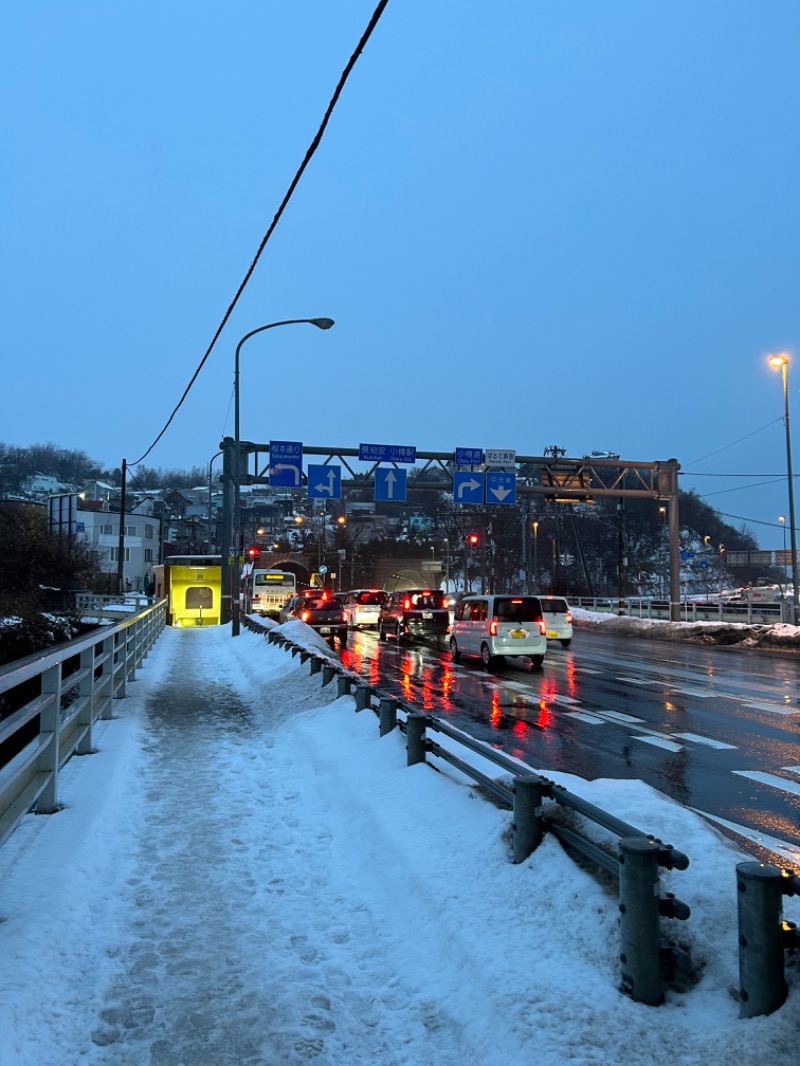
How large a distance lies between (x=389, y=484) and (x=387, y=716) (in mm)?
26600

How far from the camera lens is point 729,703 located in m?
14.7

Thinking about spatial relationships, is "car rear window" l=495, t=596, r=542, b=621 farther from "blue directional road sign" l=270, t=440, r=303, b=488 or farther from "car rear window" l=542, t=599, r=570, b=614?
"blue directional road sign" l=270, t=440, r=303, b=488

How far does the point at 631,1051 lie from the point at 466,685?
47.8 ft

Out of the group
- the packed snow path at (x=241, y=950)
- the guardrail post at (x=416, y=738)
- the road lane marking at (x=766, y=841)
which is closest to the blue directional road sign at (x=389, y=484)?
the packed snow path at (x=241, y=950)

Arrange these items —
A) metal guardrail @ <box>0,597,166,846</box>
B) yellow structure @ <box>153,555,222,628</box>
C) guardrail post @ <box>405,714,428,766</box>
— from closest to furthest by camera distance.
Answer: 1. metal guardrail @ <box>0,597,166,846</box>
2. guardrail post @ <box>405,714,428,766</box>
3. yellow structure @ <box>153,555,222,628</box>

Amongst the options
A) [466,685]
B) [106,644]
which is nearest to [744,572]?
[466,685]

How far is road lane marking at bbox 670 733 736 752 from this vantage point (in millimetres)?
10706

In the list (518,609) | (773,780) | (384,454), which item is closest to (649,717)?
(773,780)

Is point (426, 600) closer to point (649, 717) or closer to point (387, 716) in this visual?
point (649, 717)

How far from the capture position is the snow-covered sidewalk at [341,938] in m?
3.27

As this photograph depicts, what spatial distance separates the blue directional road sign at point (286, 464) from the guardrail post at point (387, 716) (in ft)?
82.8

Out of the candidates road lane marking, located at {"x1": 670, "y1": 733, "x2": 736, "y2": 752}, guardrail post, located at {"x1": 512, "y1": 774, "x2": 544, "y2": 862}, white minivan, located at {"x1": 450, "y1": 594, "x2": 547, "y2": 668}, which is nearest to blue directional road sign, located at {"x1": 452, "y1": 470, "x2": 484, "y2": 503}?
white minivan, located at {"x1": 450, "y1": 594, "x2": 547, "y2": 668}

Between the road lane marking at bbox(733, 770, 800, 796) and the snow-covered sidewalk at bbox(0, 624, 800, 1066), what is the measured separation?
4197mm

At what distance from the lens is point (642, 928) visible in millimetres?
3371
